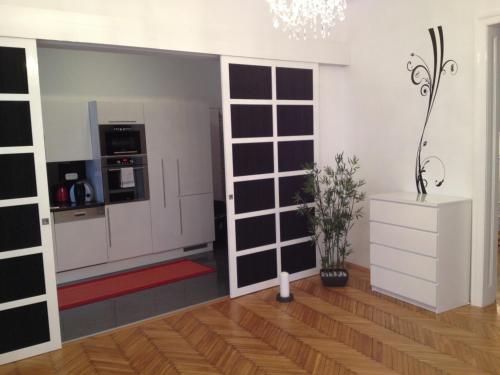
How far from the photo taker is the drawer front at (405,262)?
12.5ft

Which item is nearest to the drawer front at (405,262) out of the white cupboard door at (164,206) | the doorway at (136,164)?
the doorway at (136,164)

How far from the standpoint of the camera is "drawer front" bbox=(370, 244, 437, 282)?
3807 millimetres

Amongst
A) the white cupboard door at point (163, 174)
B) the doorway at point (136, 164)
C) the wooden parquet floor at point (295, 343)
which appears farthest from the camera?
the white cupboard door at point (163, 174)

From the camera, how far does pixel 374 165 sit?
4.88 m

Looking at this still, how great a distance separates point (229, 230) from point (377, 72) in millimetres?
2340

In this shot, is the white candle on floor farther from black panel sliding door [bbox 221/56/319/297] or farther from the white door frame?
the white door frame

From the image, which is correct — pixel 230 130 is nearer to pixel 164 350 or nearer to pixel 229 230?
pixel 229 230

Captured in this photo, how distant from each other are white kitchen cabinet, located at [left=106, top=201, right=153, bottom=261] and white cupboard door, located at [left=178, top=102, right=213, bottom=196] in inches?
25.1

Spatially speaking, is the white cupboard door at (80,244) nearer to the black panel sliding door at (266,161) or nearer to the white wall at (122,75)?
the white wall at (122,75)

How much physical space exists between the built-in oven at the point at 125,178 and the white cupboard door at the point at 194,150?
51 centimetres

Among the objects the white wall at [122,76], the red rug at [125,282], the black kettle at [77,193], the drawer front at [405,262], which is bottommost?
the red rug at [125,282]

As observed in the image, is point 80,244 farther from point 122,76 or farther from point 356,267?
A: point 356,267

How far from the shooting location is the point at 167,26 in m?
3.81

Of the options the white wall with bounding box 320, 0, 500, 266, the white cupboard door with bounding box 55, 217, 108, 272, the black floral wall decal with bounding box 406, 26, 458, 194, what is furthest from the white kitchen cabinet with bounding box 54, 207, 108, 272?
the black floral wall decal with bounding box 406, 26, 458, 194
